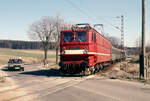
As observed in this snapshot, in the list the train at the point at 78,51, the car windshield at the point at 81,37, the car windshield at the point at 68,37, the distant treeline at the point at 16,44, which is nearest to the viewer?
the train at the point at 78,51

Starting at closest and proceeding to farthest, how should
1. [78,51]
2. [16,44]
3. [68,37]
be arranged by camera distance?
[78,51] < [68,37] < [16,44]

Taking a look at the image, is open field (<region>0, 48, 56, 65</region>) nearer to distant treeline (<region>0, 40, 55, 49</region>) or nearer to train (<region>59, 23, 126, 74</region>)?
train (<region>59, 23, 126, 74</region>)

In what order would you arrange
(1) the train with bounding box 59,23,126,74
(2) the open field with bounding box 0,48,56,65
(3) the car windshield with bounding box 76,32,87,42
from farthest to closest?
(2) the open field with bounding box 0,48,56,65 → (3) the car windshield with bounding box 76,32,87,42 → (1) the train with bounding box 59,23,126,74

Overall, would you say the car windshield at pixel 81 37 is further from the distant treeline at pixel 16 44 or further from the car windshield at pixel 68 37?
the distant treeline at pixel 16 44

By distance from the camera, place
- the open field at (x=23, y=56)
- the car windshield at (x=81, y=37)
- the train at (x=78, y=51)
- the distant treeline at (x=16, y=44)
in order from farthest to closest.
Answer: the distant treeline at (x=16, y=44)
the open field at (x=23, y=56)
the car windshield at (x=81, y=37)
the train at (x=78, y=51)

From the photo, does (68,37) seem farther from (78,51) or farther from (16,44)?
(16,44)

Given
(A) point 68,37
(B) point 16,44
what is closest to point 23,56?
(A) point 68,37

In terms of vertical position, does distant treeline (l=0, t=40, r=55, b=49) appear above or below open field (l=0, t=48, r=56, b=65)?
above

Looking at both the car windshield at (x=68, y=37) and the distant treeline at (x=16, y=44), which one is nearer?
the car windshield at (x=68, y=37)

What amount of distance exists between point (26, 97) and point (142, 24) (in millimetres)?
10651

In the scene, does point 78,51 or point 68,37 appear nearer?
point 78,51

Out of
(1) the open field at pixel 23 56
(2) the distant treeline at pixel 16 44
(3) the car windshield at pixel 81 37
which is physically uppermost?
(2) the distant treeline at pixel 16 44

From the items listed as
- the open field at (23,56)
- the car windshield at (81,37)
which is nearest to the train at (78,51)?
the car windshield at (81,37)

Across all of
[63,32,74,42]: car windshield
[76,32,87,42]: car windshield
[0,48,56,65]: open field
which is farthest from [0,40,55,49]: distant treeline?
[76,32,87,42]: car windshield
